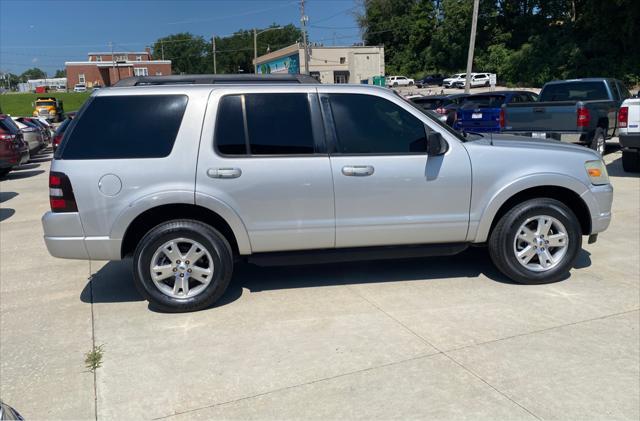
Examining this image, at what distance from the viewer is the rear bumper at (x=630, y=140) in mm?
10275

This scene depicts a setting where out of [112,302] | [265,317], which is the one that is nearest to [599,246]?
[265,317]

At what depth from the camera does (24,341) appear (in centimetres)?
436

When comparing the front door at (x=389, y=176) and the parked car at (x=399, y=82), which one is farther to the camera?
the parked car at (x=399, y=82)

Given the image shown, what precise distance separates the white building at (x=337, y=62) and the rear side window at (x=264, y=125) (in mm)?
59954

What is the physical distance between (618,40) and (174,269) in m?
51.6

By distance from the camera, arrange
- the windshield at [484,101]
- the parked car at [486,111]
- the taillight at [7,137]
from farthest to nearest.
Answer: the windshield at [484,101], the parked car at [486,111], the taillight at [7,137]

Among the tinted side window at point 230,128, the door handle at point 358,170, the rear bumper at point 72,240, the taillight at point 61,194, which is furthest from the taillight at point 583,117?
the taillight at point 61,194

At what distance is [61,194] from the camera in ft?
15.1

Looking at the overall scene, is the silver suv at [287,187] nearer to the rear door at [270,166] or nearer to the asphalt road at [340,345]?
the rear door at [270,166]

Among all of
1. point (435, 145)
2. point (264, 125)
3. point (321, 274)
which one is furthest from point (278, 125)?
point (321, 274)

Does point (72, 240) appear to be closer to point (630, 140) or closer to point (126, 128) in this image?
point (126, 128)

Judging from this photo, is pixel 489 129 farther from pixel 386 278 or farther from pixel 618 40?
pixel 618 40

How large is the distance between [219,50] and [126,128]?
121241 mm

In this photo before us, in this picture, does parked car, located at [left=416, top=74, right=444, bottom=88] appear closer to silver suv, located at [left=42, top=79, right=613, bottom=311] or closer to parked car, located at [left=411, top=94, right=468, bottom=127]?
parked car, located at [left=411, top=94, right=468, bottom=127]
